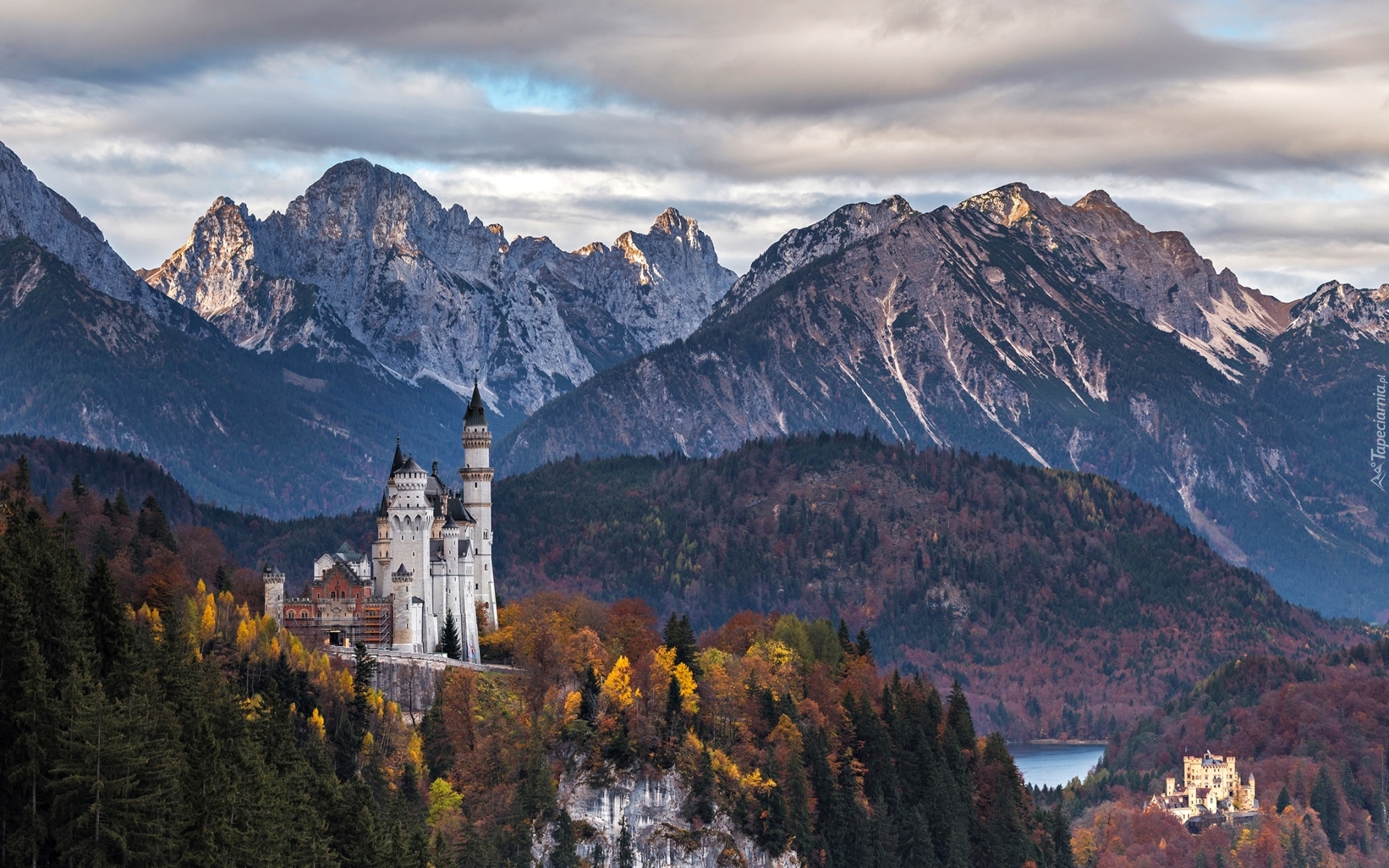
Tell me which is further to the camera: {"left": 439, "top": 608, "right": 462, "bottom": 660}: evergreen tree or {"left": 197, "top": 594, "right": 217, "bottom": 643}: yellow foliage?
{"left": 439, "top": 608, "right": 462, "bottom": 660}: evergreen tree

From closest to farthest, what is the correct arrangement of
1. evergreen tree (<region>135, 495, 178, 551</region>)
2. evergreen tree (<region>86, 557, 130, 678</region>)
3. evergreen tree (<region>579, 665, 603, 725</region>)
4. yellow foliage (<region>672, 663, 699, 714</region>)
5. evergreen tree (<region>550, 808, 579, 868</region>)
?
evergreen tree (<region>86, 557, 130, 678</region>) < evergreen tree (<region>550, 808, 579, 868</region>) < evergreen tree (<region>579, 665, 603, 725</region>) < yellow foliage (<region>672, 663, 699, 714</region>) < evergreen tree (<region>135, 495, 178, 551</region>)

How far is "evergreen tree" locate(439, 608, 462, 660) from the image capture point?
6969 inches

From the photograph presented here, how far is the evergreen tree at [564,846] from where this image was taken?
163m

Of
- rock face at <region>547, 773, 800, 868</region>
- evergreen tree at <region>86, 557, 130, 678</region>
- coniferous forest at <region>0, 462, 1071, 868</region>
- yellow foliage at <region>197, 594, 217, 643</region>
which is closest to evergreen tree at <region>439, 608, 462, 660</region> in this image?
coniferous forest at <region>0, 462, 1071, 868</region>

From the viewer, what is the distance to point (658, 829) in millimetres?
170875

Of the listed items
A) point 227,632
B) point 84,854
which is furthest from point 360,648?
point 84,854

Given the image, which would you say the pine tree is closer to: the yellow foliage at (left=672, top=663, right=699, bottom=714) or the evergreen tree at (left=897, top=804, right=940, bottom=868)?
the yellow foliage at (left=672, top=663, right=699, bottom=714)

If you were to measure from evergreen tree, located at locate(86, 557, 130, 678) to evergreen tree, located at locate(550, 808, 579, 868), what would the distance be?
43.7 m

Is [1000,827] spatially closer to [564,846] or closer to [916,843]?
[916,843]

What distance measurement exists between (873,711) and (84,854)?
99.4 m

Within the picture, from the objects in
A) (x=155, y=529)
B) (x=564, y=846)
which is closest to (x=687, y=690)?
(x=564, y=846)

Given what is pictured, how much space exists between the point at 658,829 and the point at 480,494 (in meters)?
35.2

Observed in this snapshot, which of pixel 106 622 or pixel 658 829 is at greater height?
pixel 106 622

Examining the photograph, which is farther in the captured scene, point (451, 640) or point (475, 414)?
point (475, 414)
